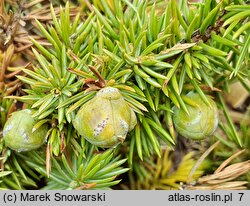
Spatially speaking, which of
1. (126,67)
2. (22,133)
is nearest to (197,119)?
(126,67)

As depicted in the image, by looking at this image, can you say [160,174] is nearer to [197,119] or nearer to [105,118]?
[197,119]

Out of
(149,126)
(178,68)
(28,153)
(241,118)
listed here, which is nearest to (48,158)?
(28,153)

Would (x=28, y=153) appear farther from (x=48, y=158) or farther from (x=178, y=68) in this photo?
(x=178, y=68)

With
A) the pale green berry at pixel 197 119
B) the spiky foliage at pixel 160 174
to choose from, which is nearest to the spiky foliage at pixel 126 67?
the pale green berry at pixel 197 119

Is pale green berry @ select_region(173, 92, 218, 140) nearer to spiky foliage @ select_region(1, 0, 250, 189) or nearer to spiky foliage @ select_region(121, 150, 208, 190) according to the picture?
spiky foliage @ select_region(1, 0, 250, 189)

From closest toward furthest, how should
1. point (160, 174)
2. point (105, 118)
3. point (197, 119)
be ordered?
point (105, 118) < point (197, 119) < point (160, 174)

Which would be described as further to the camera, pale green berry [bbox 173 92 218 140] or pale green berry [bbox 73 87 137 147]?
pale green berry [bbox 173 92 218 140]

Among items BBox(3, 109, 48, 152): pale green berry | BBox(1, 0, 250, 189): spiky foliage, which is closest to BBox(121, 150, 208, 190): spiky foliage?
BBox(1, 0, 250, 189): spiky foliage

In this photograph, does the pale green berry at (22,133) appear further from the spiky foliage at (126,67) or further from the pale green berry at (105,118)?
the pale green berry at (105,118)
